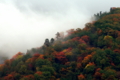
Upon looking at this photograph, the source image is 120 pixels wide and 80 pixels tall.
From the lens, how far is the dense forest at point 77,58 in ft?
240

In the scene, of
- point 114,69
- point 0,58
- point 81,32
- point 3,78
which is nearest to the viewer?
point 114,69

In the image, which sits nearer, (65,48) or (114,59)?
(114,59)

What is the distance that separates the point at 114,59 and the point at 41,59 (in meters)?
18.8

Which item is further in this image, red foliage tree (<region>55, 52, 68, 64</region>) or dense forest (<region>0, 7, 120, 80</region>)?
red foliage tree (<region>55, 52, 68, 64</region>)

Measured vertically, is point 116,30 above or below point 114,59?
above

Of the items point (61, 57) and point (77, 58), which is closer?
point (77, 58)

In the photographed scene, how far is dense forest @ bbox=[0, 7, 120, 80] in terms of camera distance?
240 feet

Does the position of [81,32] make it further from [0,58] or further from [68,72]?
[0,58]

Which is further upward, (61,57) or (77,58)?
(61,57)

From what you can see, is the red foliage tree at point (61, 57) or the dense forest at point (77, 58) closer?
the dense forest at point (77, 58)

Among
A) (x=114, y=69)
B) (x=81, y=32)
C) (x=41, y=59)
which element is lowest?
(x=114, y=69)

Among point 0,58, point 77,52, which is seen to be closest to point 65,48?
point 77,52

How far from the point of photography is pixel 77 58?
80875mm

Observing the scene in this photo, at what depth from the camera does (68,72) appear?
7512 cm
